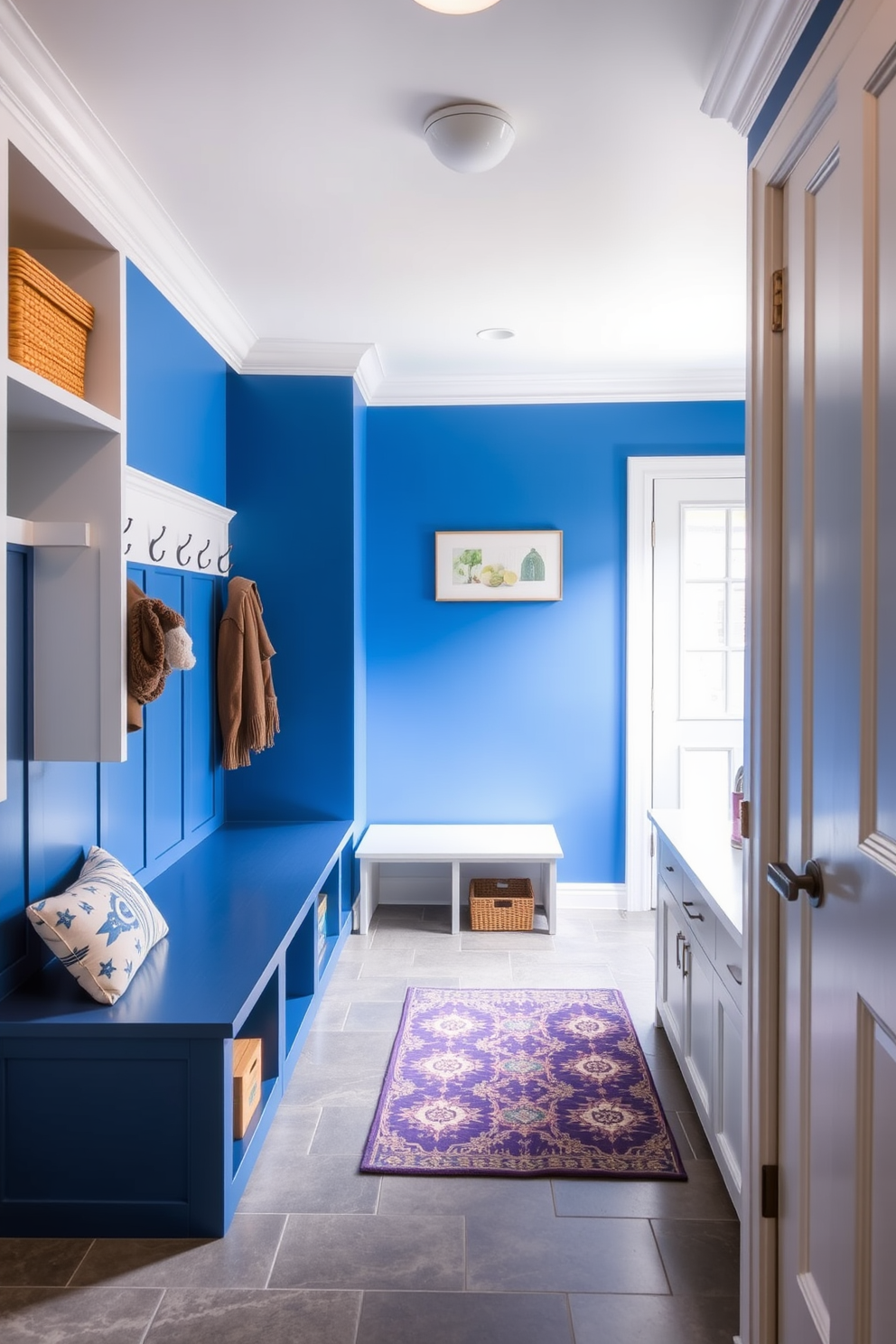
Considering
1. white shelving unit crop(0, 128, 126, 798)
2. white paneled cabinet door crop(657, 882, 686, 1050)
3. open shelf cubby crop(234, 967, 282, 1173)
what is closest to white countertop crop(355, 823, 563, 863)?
white paneled cabinet door crop(657, 882, 686, 1050)

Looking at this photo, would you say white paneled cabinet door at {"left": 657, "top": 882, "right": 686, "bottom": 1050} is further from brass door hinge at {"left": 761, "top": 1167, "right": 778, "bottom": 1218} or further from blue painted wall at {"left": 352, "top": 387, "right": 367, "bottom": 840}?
blue painted wall at {"left": 352, "top": 387, "right": 367, "bottom": 840}

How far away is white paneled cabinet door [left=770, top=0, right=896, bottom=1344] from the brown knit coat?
2.57 meters

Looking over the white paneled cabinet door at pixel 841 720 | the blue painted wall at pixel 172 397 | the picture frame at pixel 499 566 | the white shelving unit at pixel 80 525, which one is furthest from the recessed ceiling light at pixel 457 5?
the picture frame at pixel 499 566

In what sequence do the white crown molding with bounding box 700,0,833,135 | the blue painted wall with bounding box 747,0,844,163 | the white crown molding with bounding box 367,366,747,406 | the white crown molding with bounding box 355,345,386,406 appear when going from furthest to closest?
the white crown molding with bounding box 367,366,747,406
the white crown molding with bounding box 355,345,386,406
the white crown molding with bounding box 700,0,833,135
the blue painted wall with bounding box 747,0,844,163

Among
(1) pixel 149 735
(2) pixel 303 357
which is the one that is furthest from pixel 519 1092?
(2) pixel 303 357

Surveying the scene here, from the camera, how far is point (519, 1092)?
9.28ft

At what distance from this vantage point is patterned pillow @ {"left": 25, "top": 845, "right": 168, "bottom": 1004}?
2.19 meters

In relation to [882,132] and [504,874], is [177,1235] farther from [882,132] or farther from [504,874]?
[504,874]

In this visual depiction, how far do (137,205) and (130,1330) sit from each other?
274 cm

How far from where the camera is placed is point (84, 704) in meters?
2.15

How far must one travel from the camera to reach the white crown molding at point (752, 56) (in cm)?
165

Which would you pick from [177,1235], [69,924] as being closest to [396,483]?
[69,924]

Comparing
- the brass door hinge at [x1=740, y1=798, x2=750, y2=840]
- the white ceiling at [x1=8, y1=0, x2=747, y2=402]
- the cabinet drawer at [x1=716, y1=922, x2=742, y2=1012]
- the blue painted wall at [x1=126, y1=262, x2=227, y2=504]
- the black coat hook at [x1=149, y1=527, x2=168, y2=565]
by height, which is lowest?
the cabinet drawer at [x1=716, y1=922, x2=742, y2=1012]

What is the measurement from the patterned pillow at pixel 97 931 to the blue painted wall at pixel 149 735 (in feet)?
0.36
